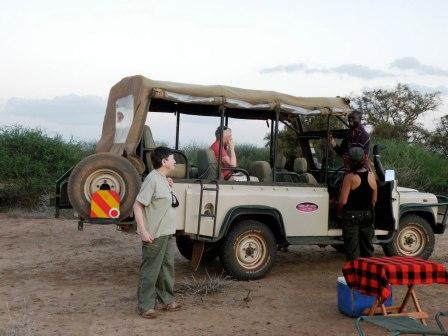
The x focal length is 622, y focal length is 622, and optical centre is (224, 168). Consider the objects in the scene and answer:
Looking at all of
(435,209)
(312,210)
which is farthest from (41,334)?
(435,209)

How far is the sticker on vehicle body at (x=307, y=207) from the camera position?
26.3ft

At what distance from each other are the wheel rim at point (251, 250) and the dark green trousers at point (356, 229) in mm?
1456

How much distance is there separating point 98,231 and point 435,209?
6.77 m

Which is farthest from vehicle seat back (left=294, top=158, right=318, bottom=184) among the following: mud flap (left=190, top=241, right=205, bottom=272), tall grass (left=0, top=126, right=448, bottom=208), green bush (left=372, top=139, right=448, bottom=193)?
green bush (left=372, top=139, right=448, bottom=193)

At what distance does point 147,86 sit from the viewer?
23.8ft

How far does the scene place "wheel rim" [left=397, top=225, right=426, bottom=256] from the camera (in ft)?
29.9

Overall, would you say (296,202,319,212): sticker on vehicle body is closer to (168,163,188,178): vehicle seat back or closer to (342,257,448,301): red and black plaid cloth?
(168,163,188,178): vehicle seat back

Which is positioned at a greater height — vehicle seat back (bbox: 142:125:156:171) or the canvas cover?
the canvas cover

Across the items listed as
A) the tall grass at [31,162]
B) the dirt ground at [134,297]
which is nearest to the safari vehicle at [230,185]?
the dirt ground at [134,297]

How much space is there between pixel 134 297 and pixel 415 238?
439 centimetres

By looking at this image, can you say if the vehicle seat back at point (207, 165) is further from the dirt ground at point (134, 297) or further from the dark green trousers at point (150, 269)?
Answer: the dark green trousers at point (150, 269)

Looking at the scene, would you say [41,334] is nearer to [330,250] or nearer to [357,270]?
[357,270]

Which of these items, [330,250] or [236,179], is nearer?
[236,179]

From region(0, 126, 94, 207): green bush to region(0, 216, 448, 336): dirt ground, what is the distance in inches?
254
